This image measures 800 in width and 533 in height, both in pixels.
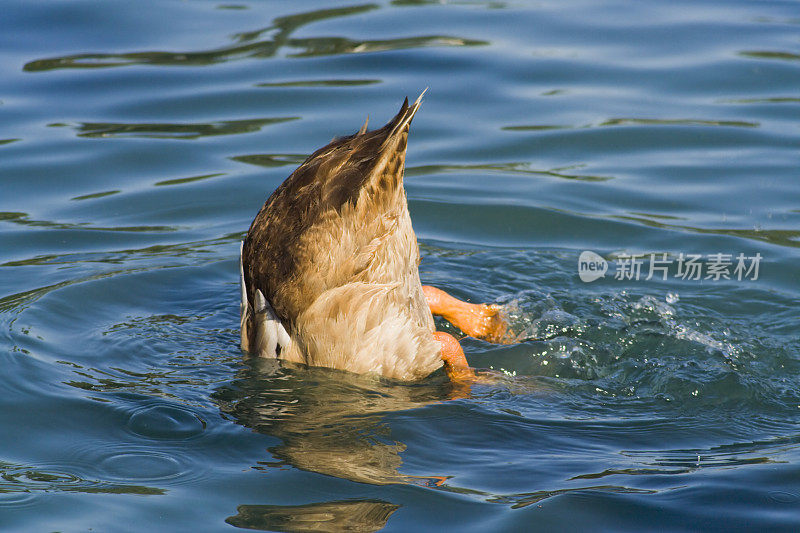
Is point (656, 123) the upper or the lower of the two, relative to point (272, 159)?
upper

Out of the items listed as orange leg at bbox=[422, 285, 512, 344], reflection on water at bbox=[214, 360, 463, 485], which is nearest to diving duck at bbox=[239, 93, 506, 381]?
reflection on water at bbox=[214, 360, 463, 485]

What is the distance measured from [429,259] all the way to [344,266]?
7.40ft

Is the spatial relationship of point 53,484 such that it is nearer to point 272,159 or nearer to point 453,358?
point 453,358

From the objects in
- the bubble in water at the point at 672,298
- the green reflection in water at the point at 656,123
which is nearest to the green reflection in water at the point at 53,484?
the bubble in water at the point at 672,298

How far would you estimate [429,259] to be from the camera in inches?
286

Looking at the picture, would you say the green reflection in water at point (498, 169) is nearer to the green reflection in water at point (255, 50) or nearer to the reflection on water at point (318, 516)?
the green reflection in water at point (255, 50)

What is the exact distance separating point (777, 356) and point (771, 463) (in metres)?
1.35

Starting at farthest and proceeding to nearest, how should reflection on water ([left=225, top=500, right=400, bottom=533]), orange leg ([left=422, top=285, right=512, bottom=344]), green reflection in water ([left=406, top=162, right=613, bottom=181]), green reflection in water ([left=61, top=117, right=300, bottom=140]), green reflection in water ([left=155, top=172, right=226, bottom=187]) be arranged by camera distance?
1. green reflection in water ([left=61, top=117, right=300, bottom=140])
2. green reflection in water ([left=406, top=162, right=613, bottom=181])
3. green reflection in water ([left=155, top=172, right=226, bottom=187])
4. orange leg ([left=422, top=285, right=512, bottom=344])
5. reflection on water ([left=225, top=500, right=400, bottom=533])

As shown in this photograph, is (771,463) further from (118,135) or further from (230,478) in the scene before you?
(118,135)

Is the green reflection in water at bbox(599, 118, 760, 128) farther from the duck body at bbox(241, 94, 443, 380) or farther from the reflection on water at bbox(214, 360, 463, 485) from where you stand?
the reflection on water at bbox(214, 360, 463, 485)

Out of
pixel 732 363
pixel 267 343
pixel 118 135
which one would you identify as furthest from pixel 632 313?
pixel 118 135

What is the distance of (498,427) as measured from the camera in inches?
188

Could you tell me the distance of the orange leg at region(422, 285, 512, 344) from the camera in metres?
6.13

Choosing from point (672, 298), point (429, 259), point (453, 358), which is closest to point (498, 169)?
point (429, 259)
